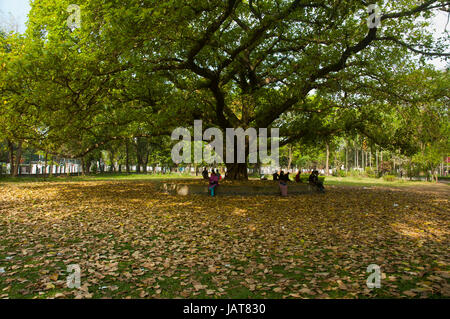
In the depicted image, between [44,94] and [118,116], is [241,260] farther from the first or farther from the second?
[118,116]

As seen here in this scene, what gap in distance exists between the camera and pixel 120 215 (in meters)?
10.7

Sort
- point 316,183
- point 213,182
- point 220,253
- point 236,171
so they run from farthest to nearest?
point 316,183 < point 236,171 < point 213,182 < point 220,253

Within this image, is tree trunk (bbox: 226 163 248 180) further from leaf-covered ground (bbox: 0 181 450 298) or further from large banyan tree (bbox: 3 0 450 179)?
leaf-covered ground (bbox: 0 181 450 298)

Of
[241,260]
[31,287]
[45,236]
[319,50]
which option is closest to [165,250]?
[241,260]

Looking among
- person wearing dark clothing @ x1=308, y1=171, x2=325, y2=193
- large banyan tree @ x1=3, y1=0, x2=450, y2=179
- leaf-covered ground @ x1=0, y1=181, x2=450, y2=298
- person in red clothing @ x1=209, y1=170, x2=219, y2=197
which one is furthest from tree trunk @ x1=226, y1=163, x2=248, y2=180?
leaf-covered ground @ x1=0, y1=181, x2=450, y2=298

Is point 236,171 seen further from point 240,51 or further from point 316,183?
point 240,51

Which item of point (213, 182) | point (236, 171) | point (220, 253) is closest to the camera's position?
point (220, 253)

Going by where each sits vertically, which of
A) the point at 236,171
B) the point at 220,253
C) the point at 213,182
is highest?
the point at 236,171

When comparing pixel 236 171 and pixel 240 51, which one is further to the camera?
pixel 236 171

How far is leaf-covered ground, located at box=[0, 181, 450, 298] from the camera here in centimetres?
439

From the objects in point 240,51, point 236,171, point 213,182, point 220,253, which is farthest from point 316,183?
point 220,253

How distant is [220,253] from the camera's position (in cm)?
629

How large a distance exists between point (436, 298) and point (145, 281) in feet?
13.7

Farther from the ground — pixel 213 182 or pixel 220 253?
pixel 213 182
